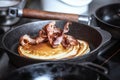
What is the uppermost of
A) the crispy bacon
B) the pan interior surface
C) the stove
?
the crispy bacon

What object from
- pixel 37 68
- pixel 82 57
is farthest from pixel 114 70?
pixel 37 68

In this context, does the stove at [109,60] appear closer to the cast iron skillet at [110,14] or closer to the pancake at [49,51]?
the pancake at [49,51]

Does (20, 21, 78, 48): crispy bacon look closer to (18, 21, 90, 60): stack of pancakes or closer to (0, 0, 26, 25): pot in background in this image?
(18, 21, 90, 60): stack of pancakes

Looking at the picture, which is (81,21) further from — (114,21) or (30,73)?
(30,73)

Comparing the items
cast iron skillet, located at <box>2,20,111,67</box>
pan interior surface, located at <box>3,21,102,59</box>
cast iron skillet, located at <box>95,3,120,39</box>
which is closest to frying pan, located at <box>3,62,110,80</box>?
cast iron skillet, located at <box>2,20,111,67</box>

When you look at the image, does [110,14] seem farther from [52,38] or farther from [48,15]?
[52,38]

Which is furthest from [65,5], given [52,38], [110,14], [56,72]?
[56,72]
